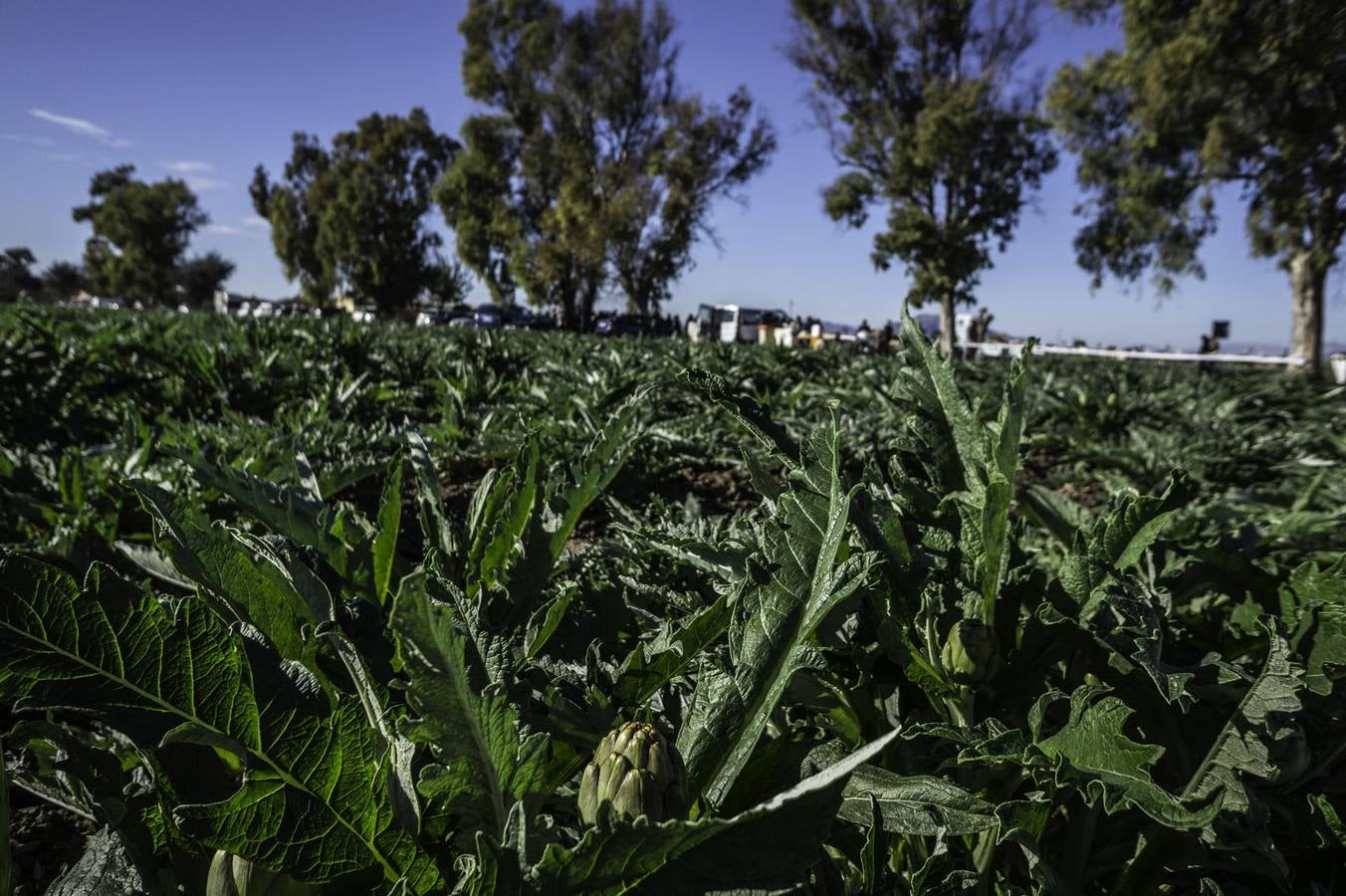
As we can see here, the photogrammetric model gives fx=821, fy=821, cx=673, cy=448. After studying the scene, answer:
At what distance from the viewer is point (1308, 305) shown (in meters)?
18.4

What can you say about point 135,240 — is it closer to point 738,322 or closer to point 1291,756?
point 738,322

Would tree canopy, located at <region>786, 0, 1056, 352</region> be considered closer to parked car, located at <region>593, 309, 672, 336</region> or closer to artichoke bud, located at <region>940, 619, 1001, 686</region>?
parked car, located at <region>593, 309, 672, 336</region>

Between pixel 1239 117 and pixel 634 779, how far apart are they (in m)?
22.8

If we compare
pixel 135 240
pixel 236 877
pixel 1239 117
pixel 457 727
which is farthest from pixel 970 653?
pixel 135 240

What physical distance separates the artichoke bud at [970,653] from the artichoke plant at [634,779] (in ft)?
1.60

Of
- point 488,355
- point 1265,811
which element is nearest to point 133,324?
point 488,355

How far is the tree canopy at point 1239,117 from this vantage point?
16516 millimetres

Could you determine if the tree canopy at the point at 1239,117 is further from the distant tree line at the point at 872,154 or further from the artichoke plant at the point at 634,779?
the artichoke plant at the point at 634,779

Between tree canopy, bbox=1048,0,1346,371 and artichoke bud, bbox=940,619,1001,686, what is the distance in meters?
19.2

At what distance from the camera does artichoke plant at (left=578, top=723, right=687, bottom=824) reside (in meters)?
0.68

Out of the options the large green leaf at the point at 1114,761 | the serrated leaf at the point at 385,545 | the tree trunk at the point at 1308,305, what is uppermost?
the tree trunk at the point at 1308,305

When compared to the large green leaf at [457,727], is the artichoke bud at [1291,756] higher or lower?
lower

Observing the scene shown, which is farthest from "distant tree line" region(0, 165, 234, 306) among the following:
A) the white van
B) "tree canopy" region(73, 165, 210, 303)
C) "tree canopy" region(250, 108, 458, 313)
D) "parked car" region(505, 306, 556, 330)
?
the white van

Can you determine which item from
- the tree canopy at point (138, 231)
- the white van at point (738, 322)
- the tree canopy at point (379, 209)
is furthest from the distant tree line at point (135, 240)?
the white van at point (738, 322)
